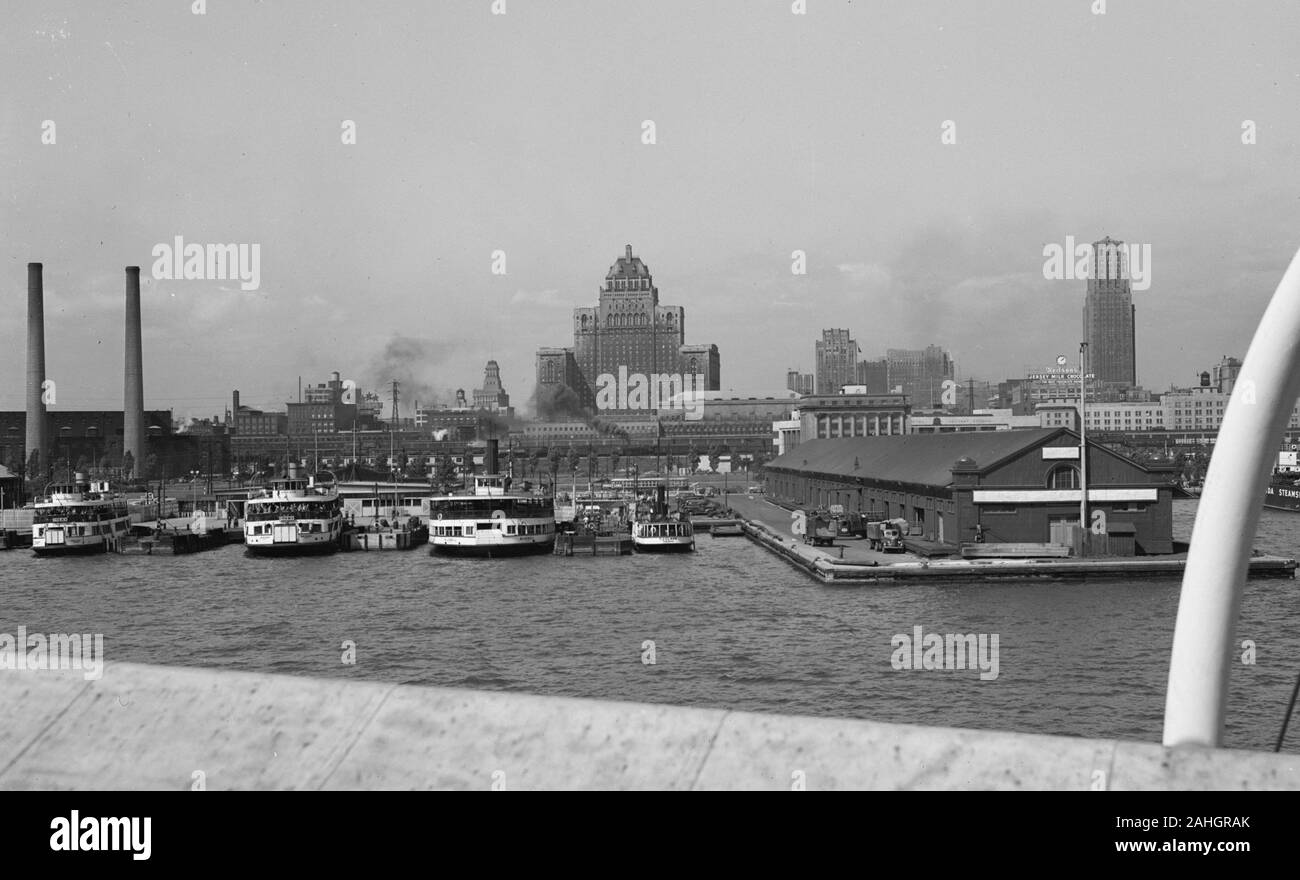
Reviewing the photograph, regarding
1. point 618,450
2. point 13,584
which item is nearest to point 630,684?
point 13,584

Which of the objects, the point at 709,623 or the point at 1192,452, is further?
the point at 1192,452

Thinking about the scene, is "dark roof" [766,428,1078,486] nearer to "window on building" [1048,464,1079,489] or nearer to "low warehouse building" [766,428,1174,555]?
"low warehouse building" [766,428,1174,555]

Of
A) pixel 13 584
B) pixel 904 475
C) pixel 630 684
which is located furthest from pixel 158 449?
pixel 630 684

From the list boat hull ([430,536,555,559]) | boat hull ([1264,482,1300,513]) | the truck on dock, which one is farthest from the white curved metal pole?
boat hull ([1264,482,1300,513])

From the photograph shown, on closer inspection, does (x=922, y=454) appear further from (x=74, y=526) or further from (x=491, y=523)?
(x=74, y=526)

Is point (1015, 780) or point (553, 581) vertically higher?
point (1015, 780)

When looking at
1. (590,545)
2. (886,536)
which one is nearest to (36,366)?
(590,545)

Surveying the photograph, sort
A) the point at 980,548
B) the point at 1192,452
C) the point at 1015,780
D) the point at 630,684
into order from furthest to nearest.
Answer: the point at 1192,452 < the point at 980,548 < the point at 630,684 < the point at 1015,780

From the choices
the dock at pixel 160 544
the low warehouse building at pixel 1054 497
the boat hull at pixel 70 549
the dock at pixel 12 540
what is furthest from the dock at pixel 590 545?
the dock at pixel 12 540

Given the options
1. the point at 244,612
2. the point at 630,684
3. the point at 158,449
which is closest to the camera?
the point at 630,684
